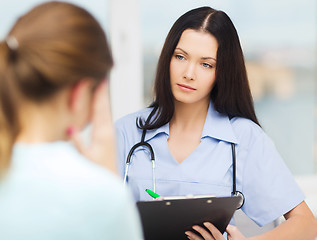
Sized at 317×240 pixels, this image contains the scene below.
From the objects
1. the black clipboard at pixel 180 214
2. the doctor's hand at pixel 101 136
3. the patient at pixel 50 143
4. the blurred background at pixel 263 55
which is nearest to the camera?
the patient at pixel 50 143

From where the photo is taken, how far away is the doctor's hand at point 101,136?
32.4 inches

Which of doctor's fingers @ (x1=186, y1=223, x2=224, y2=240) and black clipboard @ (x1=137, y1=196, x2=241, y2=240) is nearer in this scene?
black clipboard @ (x1=137, y1=196, x2=241, y2=240)

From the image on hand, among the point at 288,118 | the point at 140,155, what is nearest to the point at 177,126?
the point at 140,155

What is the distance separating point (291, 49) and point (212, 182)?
1.46 meters

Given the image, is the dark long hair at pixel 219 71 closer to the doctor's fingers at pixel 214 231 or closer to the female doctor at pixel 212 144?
the female doctor at pixel 212 144

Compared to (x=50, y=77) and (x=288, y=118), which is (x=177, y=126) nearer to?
(x=50, y=77)

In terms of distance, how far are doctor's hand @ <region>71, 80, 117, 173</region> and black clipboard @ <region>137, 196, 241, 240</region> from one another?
290mm

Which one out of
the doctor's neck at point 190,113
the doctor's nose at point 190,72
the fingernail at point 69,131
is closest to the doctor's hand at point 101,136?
the fingernail at point 69,131

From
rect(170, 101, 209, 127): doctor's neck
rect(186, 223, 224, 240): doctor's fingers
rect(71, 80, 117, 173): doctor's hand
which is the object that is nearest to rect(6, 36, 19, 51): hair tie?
rect(71, 80, 117, 173): doctor's hand

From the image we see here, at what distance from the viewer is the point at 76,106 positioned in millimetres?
765

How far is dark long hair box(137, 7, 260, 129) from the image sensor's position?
1.50 meters

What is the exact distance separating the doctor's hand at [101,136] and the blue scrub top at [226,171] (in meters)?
0.67

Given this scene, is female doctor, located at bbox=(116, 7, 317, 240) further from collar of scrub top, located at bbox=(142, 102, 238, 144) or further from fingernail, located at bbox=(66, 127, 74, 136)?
fingernail, located at bbox=(66, 127, 74, 136)

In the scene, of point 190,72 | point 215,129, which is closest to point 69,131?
point 190,72
